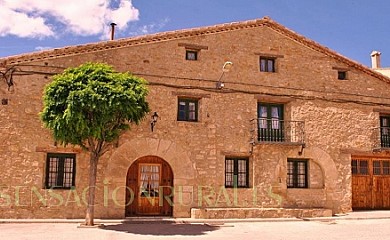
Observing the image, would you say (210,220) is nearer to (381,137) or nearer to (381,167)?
(381,167)

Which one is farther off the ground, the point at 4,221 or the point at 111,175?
the point at 111,175

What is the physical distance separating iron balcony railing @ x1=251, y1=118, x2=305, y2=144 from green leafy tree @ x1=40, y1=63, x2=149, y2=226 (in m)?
5.46

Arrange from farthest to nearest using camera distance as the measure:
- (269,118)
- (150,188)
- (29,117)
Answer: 1. (269,118)
2. (150,188)
3. (29,117)

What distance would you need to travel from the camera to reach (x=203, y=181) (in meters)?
14.2

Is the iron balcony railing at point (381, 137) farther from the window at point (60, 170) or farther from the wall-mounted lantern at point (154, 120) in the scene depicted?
the window at point (60, 170)

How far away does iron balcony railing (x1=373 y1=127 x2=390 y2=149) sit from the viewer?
16469 millimetres

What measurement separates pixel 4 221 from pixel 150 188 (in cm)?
458

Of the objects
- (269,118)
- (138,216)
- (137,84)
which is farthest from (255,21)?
(138,216)

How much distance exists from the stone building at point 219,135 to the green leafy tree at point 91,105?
1834mm

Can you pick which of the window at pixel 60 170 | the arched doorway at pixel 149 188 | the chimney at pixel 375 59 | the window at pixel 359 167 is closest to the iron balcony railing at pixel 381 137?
the window at pixel 359 167

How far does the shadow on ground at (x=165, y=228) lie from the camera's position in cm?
1094

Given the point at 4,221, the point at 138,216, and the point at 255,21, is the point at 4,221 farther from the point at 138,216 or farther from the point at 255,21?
the point at 255,21

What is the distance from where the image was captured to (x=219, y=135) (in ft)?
47.9

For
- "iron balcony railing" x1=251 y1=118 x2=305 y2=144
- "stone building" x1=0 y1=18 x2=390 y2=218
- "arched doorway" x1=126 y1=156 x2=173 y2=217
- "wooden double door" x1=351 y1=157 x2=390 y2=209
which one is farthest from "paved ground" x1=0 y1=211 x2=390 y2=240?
"iron balcony railing" x1=251 y1=118 x2=305 y2=144
